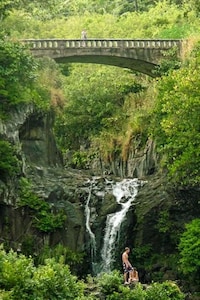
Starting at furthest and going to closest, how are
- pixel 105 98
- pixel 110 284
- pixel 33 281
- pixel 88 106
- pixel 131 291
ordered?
1. pixel 88 106
2. pixel 105 98
3. pixel 110 284
4. pixel 131 291
5. pixel 33 281

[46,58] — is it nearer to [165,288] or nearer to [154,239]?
[154,239]

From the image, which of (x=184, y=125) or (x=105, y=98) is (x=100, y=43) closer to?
(x=105, y=98)

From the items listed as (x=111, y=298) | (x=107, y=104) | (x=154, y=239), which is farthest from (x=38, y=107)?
(x=111, y=298)

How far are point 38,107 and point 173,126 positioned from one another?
26.7ft

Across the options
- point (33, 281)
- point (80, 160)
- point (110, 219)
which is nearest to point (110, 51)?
point (80, 160)

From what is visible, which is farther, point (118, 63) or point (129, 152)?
point (118, 63)

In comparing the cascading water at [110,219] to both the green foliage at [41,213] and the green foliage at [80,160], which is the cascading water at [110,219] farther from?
the green foliage at [80,160]

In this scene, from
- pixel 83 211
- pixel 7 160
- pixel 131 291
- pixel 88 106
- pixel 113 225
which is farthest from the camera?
pixel 88 106

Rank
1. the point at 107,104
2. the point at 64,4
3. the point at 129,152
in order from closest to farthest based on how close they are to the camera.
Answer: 1. the point at 129,152
2. the point at 107,104
3. the point at 64,4

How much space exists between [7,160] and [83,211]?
4160 mm

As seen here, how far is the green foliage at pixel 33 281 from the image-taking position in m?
12.1

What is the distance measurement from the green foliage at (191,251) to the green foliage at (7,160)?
670cm

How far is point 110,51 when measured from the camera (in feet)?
117

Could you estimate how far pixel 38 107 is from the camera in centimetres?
2697
